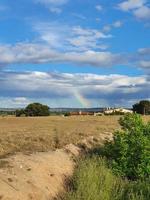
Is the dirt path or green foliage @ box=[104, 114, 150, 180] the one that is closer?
the dirt path

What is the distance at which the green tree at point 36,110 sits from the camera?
59969 millimetres

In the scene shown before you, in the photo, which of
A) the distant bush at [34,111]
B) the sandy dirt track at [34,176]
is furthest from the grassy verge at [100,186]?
the distant bush at [34,111]

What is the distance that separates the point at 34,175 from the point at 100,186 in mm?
1965

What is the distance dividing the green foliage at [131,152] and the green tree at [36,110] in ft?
119

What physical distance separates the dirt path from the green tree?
3798 cm

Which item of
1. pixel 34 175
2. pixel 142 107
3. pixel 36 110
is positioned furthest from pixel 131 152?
pixel 142 107

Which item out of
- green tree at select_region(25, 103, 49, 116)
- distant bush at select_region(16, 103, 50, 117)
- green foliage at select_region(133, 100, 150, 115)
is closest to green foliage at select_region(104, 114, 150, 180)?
green tree at select_region(25, 103, 49, 116)

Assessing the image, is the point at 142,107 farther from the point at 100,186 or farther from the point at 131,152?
the point at 100,186

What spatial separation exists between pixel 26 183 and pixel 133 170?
7250mm

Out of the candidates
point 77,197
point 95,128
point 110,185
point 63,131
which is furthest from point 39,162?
point 95,128

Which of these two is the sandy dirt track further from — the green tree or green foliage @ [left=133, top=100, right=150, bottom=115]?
green foliage @ [left=133, top=100, right=150, bottom=115]

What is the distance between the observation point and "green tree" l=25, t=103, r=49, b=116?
197ft

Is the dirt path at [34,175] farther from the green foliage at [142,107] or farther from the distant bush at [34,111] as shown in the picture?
the green foliage at [142,107]

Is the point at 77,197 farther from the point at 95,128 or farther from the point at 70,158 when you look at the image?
the point at 95,128
